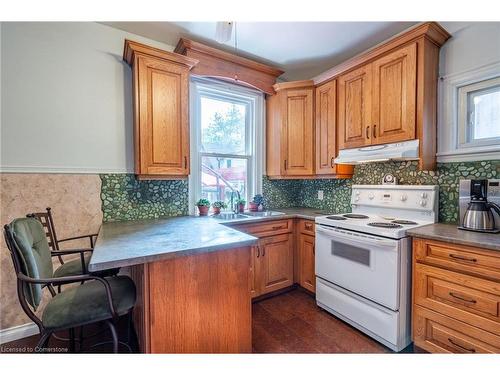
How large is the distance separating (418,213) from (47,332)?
274 cm

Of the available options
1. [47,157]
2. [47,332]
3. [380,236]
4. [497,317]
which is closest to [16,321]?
[47,332]

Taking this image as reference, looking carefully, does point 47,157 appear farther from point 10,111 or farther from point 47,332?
point 47,332

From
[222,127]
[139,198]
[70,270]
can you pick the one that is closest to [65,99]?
[139,198]

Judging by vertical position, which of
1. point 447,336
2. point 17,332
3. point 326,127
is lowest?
point 17,332

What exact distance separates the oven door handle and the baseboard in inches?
103

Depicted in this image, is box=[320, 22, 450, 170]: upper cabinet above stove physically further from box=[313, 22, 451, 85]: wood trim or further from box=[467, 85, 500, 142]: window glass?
box=[467, 85, 500, 142]: window glass

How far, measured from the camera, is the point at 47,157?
1.96 metres

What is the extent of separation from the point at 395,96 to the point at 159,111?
210 cm

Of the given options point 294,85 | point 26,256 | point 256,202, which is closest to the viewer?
point 26,256

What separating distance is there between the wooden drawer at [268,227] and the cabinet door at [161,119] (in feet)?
2.69

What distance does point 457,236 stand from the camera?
154cm

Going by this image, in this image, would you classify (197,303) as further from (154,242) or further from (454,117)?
(454,117)

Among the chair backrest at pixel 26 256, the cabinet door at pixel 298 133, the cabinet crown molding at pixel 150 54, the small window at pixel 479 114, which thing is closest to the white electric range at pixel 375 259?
the small window at pixel 479 114

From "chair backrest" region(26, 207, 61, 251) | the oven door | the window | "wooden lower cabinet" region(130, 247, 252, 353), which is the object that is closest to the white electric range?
the oven door
